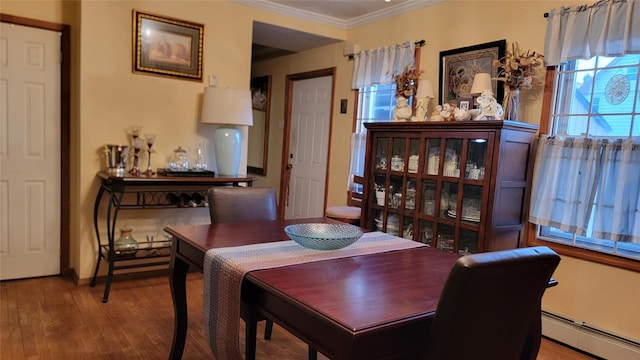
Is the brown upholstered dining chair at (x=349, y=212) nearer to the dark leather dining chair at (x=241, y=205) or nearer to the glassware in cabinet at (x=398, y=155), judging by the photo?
the glassware in cabinet at (x=398, y=155)

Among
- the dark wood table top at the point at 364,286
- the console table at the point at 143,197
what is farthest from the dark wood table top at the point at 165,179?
the dark wood table top at the point at 364,286

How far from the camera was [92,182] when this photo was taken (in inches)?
129

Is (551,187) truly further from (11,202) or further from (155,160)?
(11,202)

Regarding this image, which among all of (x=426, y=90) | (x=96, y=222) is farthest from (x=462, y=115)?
(x=96, y=222)

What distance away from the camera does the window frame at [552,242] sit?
2514 mm

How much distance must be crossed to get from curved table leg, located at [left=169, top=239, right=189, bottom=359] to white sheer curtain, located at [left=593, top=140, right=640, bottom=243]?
2.25m

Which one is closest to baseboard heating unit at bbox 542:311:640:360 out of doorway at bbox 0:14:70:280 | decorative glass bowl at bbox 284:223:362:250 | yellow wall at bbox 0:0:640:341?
yellow wall at bbox 0:0:640:341

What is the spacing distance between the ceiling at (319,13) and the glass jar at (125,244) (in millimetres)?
2142

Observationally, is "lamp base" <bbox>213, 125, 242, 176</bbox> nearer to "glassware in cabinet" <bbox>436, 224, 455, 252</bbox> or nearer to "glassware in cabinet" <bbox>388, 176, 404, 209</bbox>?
"glassware in cabinet" <bbox>388, 176, 404, 209</bbox>

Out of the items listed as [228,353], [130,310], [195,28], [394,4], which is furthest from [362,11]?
[228,353]

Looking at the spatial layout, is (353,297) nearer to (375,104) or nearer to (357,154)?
(357,154)

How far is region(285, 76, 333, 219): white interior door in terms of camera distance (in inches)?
185

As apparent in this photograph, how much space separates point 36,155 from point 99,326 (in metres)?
1.50

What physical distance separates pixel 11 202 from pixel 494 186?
3.40m
